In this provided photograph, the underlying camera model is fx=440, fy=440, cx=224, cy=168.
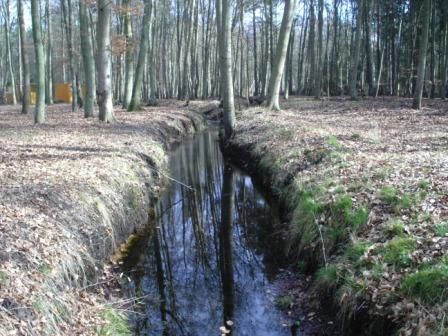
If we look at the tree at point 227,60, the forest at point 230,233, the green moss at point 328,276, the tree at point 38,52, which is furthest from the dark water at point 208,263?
the tree at point 38,52

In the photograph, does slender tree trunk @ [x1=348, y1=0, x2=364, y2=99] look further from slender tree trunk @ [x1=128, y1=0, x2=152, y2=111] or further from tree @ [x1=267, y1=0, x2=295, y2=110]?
slender tree trunk @ [x1=128, y1=0, x2=152, y2=111]

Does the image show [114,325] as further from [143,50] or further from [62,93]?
[62,93]

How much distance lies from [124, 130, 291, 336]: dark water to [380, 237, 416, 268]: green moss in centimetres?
168

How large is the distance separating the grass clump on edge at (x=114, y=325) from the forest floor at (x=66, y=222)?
0.7 inches

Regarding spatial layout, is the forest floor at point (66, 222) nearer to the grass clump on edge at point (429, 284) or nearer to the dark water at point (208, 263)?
the dark water at point (208, 263)

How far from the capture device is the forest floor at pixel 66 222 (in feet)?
15.2

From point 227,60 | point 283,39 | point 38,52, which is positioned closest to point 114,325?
point 38,52

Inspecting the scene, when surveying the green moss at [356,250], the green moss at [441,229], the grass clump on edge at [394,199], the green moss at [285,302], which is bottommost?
the green moss at [285,302]

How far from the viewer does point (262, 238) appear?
928cm

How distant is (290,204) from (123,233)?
3.52 m

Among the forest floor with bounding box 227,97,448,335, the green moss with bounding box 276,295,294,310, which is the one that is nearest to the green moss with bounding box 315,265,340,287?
the forest floor with bounding box 227,97,448,335

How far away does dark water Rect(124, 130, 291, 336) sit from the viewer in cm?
622

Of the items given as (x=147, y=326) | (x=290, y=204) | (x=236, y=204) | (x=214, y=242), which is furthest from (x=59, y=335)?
(x=236, y=204)

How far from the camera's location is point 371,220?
21.5 feet
